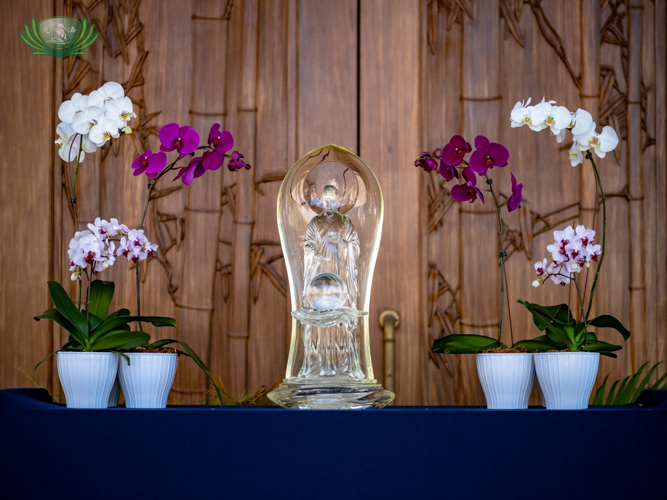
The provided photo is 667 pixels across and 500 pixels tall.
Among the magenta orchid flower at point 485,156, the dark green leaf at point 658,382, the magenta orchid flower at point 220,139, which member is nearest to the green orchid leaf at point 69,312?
the magenta orchid flower at point 220,139

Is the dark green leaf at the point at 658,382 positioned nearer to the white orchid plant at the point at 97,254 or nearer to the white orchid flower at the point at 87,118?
the white orchid plant at the point at 97,254

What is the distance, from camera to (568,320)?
1.51 m

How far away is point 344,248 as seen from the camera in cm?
152

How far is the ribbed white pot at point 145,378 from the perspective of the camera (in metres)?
1.39

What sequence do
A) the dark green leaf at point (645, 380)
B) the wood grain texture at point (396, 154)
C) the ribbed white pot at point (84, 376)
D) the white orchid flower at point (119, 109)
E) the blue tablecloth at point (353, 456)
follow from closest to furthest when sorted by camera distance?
the blue tablecloth at point (353, 456), the ribbed white pot at point (84, 376), the white orchid flower at point (119, 109), the dark green leaf at point (645, 380), the wood grain texture at point (396, 154)

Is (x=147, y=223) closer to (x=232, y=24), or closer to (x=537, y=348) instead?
(x=232, y=24)

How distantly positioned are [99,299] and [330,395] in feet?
1.89

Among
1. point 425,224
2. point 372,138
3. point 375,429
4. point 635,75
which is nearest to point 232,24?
point 372,138

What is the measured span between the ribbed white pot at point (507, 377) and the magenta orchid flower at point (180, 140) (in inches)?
31.7

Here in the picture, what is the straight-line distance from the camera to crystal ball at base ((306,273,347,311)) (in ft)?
4.74

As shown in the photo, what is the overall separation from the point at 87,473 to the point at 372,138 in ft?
4.11

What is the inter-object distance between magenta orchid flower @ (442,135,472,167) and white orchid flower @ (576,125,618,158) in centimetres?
27

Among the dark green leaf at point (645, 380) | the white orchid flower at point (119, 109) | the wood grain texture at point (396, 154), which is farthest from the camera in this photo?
the wood grain texture at point (396, 154)

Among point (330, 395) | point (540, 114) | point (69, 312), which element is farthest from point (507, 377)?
point (69, 312)
